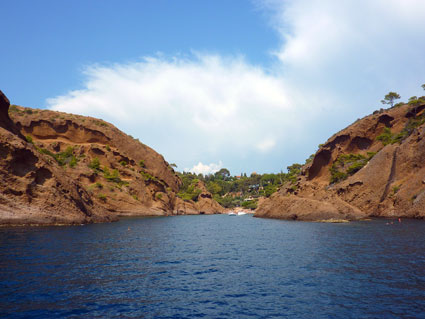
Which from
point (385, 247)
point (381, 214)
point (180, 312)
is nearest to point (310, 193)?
point (381, 214)

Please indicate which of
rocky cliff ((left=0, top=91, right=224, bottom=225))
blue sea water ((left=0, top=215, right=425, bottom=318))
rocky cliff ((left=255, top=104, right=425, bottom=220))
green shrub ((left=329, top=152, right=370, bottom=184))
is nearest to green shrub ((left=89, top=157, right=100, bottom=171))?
rocky cliff ((left=0, top=91, right=224, bottom=225))

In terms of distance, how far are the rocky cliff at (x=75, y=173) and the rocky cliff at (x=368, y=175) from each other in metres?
38.7

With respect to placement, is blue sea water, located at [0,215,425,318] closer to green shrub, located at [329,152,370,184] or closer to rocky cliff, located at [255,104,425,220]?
rocky cliff, located at [255,104,425,220]

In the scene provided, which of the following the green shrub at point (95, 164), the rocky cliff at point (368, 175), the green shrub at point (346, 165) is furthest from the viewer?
the green shrub at point (95, 164)

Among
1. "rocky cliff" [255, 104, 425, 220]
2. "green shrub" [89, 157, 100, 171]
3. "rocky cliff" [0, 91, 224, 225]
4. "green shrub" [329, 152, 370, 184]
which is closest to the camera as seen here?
"rocky cliff" [0, 91, 224, 225]

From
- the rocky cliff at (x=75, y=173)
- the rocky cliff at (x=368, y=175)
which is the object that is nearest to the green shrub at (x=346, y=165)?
the rocky cliff at (x=368, y=175)

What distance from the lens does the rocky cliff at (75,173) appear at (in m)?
39.3

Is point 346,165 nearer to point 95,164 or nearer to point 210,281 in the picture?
point 95,164

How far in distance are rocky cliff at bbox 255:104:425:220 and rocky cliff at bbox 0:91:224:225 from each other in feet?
127

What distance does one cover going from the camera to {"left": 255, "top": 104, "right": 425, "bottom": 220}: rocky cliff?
5603 cm

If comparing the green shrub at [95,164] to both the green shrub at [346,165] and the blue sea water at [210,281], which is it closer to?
the blue sea water at [210,281]

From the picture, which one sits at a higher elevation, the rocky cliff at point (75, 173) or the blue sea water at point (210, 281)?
the rocky cliff at point (75, 173)

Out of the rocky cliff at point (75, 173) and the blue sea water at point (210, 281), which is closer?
A: the blue sea water at point (210, 281)

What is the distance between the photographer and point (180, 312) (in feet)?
40.5
